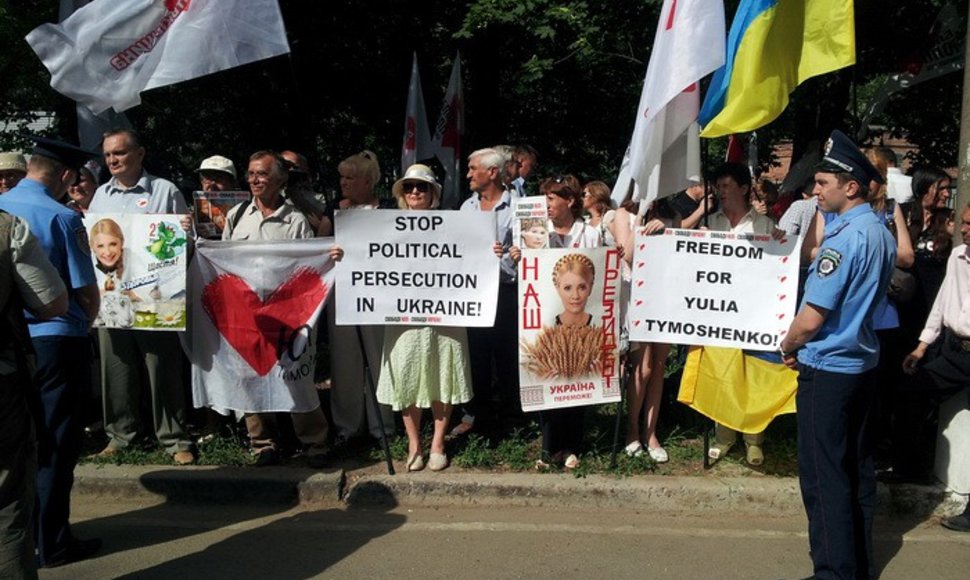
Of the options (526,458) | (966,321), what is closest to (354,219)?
(526,458)

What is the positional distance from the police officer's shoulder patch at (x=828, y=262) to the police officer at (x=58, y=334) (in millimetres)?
3452

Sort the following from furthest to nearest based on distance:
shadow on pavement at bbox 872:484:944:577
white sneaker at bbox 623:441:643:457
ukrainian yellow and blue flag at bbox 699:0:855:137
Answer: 1. white sneaker at bbox 623:441:643:457
2. shadow on pavement at bbox 872:484:944:577
3. ukrainian yellow and blue flag at bbox 699:0:855:137

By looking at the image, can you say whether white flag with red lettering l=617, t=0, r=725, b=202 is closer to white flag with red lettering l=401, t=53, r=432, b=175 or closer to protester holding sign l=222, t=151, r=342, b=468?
protester holding sign l=222, t=151, r=342, b=468

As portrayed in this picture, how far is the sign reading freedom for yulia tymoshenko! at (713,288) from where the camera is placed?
5.29m

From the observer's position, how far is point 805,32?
5.17 meters

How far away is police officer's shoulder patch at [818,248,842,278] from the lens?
4102 mm

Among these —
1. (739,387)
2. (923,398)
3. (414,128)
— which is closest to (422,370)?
(739,387)

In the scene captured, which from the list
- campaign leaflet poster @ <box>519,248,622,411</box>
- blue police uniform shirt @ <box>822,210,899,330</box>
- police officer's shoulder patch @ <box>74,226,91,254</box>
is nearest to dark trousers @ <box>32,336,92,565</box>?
police officer's shoulder patch @ <box>74,226,91,254</box>

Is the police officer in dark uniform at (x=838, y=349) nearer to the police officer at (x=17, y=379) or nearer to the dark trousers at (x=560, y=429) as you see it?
the dark trousers at (x=560, y=429)

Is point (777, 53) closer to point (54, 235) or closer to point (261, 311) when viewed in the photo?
point (261, 311)

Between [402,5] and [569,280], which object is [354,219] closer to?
[569,280]

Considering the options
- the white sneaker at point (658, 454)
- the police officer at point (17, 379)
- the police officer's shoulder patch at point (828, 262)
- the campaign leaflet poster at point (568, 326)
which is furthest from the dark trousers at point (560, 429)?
the police officer at point (17, 379)

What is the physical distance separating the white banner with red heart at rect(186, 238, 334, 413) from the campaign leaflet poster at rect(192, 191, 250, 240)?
427 mm

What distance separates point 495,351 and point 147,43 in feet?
10.1
